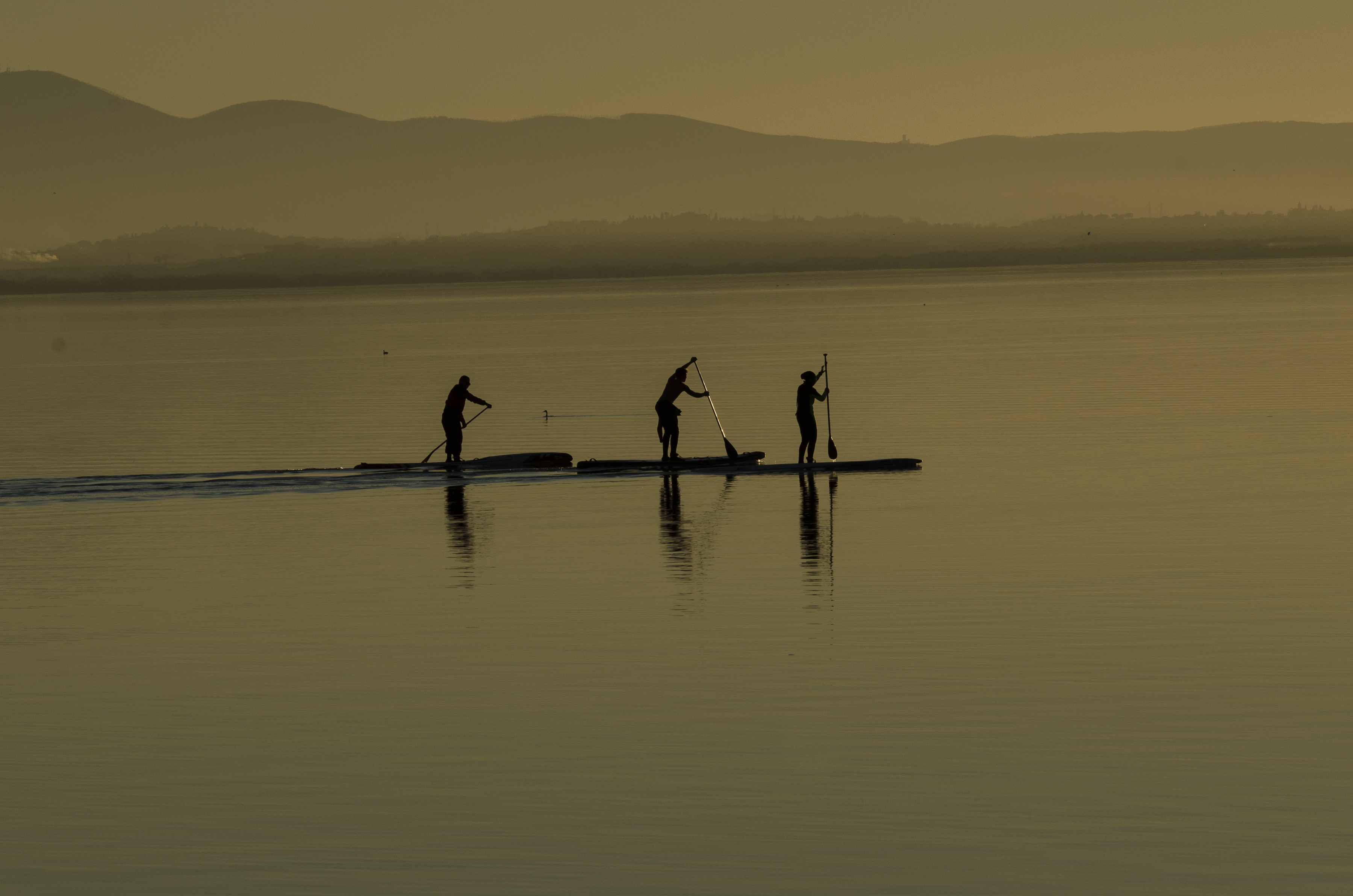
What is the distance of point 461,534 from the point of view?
103ft

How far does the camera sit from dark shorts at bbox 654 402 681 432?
38.9 m

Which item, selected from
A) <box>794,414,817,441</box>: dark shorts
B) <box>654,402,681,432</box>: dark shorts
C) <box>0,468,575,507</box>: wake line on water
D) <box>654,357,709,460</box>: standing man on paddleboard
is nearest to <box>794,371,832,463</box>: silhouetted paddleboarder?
<box>794,414,817,441</box>: dark shorts

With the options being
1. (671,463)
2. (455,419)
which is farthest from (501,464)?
(671,463)

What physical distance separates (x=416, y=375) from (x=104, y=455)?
47758 millimetres

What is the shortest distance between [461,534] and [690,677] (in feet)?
42.9

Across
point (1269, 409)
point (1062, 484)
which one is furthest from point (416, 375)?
point (1062, 484)

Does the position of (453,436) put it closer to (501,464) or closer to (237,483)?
(501,464)

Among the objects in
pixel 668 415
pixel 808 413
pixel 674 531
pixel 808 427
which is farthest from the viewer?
pixel 808 427

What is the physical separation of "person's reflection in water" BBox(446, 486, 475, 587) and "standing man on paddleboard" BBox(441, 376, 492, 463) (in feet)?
6.15

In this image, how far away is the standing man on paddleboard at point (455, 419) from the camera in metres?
39.4

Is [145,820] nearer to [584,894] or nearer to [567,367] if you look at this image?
[584,894]

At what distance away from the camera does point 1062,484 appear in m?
37.4

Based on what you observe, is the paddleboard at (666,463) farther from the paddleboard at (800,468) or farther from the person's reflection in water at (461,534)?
the person's reflection in water at (461,534)

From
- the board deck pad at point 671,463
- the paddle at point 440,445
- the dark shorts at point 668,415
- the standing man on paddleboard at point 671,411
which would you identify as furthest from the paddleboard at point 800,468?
the paddle at point 440,445
